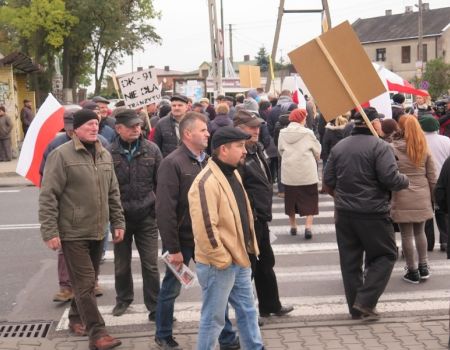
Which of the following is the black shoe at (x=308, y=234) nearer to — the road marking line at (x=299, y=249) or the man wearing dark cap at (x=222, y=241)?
the road marking line at (x=299, y=249)

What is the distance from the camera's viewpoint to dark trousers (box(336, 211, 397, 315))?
19.5 ft

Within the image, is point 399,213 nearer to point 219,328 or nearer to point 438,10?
point 219,328

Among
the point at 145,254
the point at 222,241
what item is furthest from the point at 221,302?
the point at 145,254

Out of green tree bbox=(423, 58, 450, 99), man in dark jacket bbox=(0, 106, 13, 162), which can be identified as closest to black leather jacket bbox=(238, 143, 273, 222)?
man in dark jacket bbox=(0, 106, 13, 162)

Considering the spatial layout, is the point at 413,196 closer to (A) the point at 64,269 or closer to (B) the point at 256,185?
(B) the point at 256,185

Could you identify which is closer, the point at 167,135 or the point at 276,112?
the point at 167,135

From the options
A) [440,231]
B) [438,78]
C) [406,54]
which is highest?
[406,54]

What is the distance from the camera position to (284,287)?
720 cm

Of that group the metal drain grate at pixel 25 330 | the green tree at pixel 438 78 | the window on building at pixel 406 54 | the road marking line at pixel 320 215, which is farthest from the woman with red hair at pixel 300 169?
the window on building at pixel 406 54

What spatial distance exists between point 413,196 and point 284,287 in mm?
1565

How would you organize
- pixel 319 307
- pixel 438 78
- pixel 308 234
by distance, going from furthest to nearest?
1. pixel 438 78
2. pixel 308 234
3. pixel 319 307

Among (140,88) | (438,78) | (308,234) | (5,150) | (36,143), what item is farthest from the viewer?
(438,78)

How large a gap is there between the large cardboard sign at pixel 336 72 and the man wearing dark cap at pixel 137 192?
1526mm

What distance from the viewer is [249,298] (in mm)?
4734
